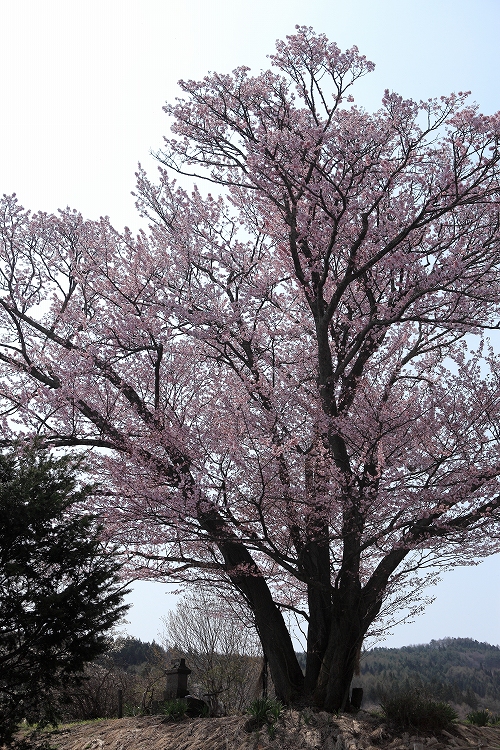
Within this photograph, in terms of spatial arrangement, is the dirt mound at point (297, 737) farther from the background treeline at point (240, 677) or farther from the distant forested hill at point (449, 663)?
the distant forested hill at point (449, 663)

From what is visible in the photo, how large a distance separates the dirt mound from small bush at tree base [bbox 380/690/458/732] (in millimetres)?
143

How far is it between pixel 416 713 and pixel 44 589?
14.6 feet

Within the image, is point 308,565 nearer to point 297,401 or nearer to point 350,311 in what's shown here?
point 297,401

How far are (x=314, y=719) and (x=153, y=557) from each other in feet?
8.59

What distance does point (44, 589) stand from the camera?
6750mm

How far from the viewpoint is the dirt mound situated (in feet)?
22.2

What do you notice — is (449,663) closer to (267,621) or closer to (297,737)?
(267,621)

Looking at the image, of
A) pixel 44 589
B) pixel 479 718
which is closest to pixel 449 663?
pixel 479 718

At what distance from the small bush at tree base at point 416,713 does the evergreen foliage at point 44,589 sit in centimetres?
333

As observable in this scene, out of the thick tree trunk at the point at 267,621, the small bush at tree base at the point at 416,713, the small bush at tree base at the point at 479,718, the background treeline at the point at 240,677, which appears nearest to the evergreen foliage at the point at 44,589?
the background treeline at the point at 240,677

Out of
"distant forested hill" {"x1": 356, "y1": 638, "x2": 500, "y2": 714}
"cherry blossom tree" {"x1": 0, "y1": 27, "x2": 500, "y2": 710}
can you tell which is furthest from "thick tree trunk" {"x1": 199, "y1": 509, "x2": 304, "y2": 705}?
"distant forested hill" {"x1": 356, "y1": 638, "x2": 500, "y2": 714}

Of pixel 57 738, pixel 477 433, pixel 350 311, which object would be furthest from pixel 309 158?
pixel 57 738

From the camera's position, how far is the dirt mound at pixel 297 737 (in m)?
6.78

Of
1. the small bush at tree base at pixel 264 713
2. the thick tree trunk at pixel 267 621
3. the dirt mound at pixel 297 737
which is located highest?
the thick tree trunk at pixel 267 621
